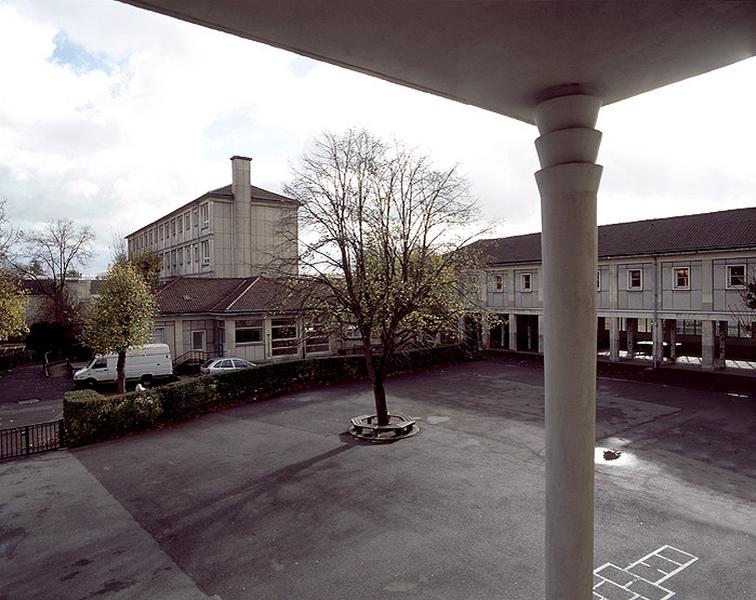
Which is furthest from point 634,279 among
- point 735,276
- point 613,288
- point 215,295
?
point 215,295

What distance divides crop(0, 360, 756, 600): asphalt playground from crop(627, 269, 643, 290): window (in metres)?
12.1

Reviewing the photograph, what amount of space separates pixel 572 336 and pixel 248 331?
27.8 metres

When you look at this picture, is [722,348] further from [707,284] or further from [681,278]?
[681,278]

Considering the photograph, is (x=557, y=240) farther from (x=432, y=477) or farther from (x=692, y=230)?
(x=692, y=230)

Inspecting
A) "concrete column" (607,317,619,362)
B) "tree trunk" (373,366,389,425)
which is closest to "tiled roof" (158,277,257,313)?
"tree trunk" (373,366,389,425)

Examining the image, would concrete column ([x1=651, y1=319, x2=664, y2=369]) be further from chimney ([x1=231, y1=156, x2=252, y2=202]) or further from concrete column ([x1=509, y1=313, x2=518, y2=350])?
chimney ([x1=231, y1=156, x2=252, y2=202])

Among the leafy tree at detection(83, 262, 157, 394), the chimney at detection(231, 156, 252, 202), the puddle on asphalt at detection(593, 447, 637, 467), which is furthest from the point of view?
the chimney at detection(231, 156, 252, 202)

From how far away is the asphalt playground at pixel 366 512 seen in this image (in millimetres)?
7457

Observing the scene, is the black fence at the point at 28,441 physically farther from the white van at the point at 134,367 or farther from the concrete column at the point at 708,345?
the concrete column at the point at 708,345

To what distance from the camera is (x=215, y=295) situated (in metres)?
33.6

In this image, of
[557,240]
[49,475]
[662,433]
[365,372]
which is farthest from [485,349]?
[557,240]

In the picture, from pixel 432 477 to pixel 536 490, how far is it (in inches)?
94.8

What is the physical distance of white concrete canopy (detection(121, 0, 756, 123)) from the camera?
3.75 m

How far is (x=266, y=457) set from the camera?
534 inches
